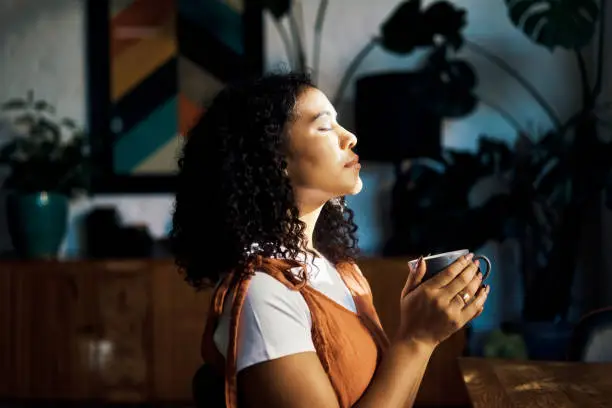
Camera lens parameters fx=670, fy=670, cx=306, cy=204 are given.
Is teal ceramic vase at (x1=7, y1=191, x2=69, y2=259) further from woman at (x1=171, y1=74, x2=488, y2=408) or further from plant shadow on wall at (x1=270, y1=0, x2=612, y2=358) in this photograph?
woman at (x1=171, y1=74, x2=488, y2=408)

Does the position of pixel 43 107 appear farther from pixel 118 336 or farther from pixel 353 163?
pixel 353 163

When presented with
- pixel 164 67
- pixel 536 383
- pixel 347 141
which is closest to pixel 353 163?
pixel 347 141

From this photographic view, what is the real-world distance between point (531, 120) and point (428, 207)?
72 cm

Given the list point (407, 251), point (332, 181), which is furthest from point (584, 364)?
point (407, 251)

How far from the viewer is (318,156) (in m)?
0.84

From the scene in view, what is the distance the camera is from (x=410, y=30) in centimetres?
248

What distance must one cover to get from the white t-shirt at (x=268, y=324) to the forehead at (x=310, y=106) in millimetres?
215

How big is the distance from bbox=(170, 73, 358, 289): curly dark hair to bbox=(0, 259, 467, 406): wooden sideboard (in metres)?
1.43

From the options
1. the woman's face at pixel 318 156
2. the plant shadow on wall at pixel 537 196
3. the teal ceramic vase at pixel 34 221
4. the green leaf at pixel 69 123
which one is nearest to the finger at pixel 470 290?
the woman's face at pixel 318 156

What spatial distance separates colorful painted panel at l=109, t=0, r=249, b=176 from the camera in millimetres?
2879

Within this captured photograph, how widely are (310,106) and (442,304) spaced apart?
300mm

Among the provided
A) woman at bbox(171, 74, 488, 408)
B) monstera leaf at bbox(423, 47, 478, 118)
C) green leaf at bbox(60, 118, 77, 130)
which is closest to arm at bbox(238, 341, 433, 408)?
woman at bbox(171, 74, 488, 408)

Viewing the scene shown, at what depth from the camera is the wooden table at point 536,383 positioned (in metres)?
1.04

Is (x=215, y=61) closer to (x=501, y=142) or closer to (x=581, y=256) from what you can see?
(x=501, y=142)
